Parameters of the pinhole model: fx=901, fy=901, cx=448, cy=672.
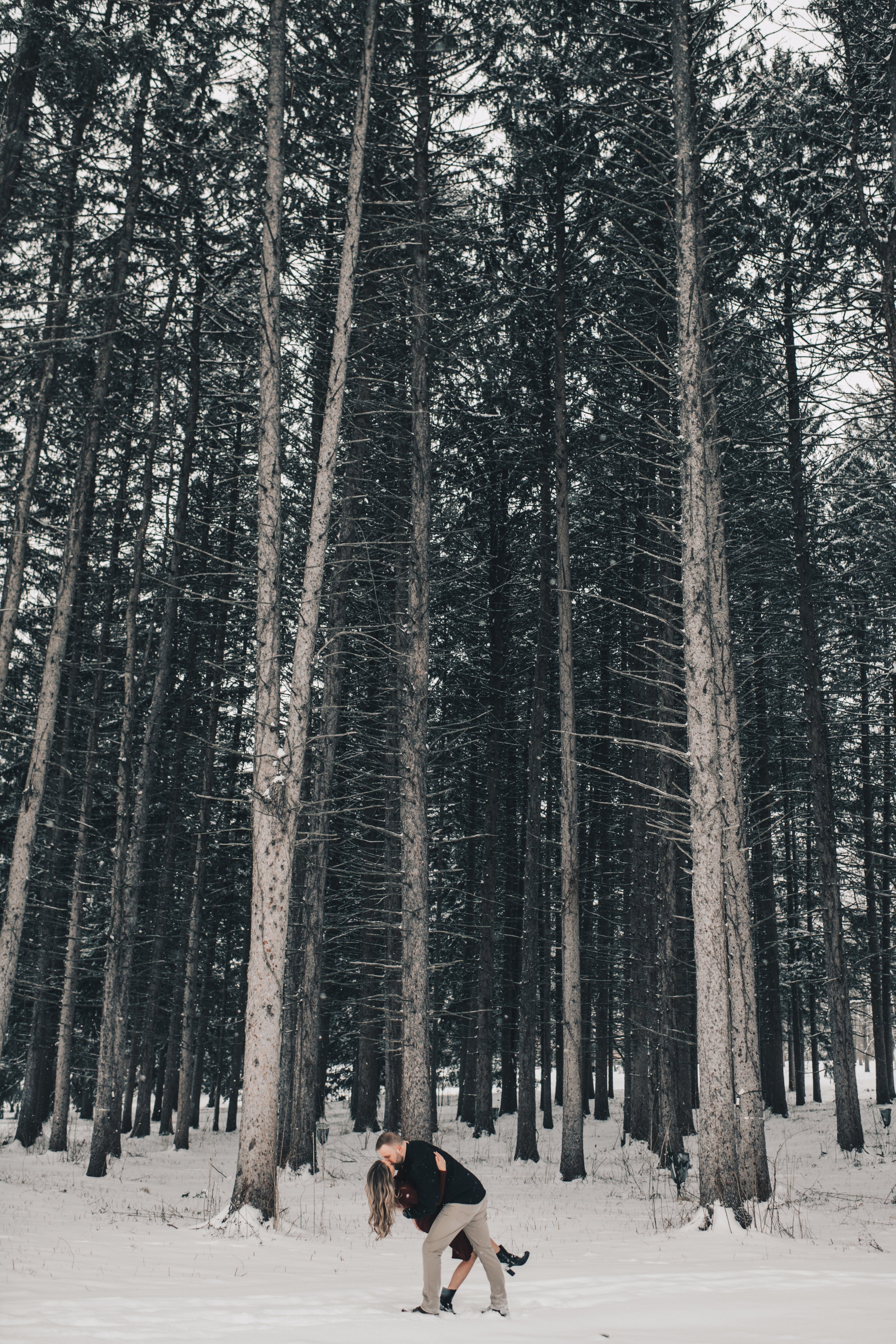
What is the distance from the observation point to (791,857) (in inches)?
1270

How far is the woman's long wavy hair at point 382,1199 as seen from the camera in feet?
20.4

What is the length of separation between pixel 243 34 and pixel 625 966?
23311mm

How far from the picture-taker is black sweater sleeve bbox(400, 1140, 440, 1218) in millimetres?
6082

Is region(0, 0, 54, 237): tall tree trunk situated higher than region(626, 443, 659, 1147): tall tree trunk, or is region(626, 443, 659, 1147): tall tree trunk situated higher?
region(0, 0, 54, 237): tall tree trunk

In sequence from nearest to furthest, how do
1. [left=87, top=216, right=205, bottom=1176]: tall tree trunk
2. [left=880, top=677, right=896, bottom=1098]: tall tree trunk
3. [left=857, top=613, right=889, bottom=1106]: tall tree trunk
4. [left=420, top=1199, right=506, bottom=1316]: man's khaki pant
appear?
[left=420, top=1199, right=506, bottom=1316]: man's khaki pant → [left=87, top=216, right=205, bottom=1176]: tall tree trunk → [left=857, top=613, right=889, bottom=1106]: tall tree trunk → [left=880, top=677, right=896, bottom=1098]: tall tree trunk

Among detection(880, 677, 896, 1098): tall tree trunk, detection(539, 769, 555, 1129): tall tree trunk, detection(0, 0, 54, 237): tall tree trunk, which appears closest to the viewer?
detection(0, 0, 54, 237): tall tree trunk

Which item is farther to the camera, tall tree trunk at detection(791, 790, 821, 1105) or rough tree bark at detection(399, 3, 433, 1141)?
tall tree trunk at detection(791, 790, 821, 1105)

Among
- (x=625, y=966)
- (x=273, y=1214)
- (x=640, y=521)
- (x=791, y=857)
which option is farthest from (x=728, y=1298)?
(x=791, y=857)

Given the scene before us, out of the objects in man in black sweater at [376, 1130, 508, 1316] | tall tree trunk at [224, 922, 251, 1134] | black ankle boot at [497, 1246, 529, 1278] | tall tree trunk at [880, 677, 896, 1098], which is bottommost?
tall tree trunk at [224, 922, 251, 1134]

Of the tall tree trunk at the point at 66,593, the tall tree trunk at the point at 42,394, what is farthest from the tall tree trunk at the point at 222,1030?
the tall tree trunk at the point at 42,394

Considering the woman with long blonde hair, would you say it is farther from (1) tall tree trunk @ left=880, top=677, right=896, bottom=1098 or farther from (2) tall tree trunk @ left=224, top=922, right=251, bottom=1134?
(2) tall tree trunk @ left=224, top=922, right=251, bottom=1134

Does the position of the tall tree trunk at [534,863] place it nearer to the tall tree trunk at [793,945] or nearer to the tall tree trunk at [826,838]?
the tall tree trunk at [826,838]

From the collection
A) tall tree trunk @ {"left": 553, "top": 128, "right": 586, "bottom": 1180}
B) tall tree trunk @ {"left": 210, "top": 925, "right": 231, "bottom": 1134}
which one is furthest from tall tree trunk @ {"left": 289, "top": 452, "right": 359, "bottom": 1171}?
tall tree trunk @ {"left": 210, "top": 925, "right": 231, "bottom": 1134}

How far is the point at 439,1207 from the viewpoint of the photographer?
241 inches
